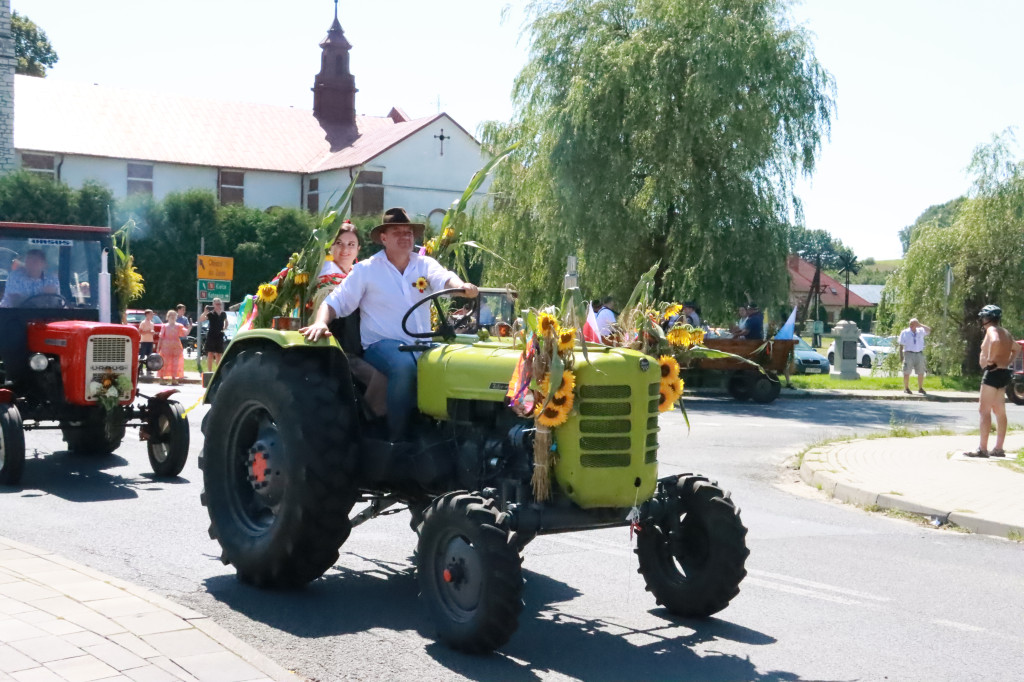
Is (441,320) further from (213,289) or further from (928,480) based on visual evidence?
(213,289)

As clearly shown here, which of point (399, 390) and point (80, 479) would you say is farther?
point (80, 479)

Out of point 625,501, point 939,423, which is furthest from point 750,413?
point 625,501

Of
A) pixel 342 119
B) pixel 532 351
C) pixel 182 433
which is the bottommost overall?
pixel 182 433

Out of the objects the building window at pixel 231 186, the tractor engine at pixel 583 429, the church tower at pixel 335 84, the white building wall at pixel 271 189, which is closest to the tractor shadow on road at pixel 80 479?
the tractor engine at pixel 583 429

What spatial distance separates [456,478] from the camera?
618 centimetres

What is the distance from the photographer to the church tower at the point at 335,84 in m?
67.9

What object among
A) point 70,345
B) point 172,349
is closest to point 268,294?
point 70,345

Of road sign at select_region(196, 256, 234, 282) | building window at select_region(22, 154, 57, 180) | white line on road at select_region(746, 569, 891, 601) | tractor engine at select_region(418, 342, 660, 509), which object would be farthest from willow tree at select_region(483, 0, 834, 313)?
building window at select_region(22, 154, 57, 180)

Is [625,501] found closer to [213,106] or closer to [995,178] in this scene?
[995,178]

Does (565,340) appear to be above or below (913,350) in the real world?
below

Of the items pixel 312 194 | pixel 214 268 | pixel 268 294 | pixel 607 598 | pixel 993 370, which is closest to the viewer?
pixel 607 598

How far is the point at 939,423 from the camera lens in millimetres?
20234

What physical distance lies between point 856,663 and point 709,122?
20.2 meters

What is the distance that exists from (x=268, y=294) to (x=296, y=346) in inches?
41.7
